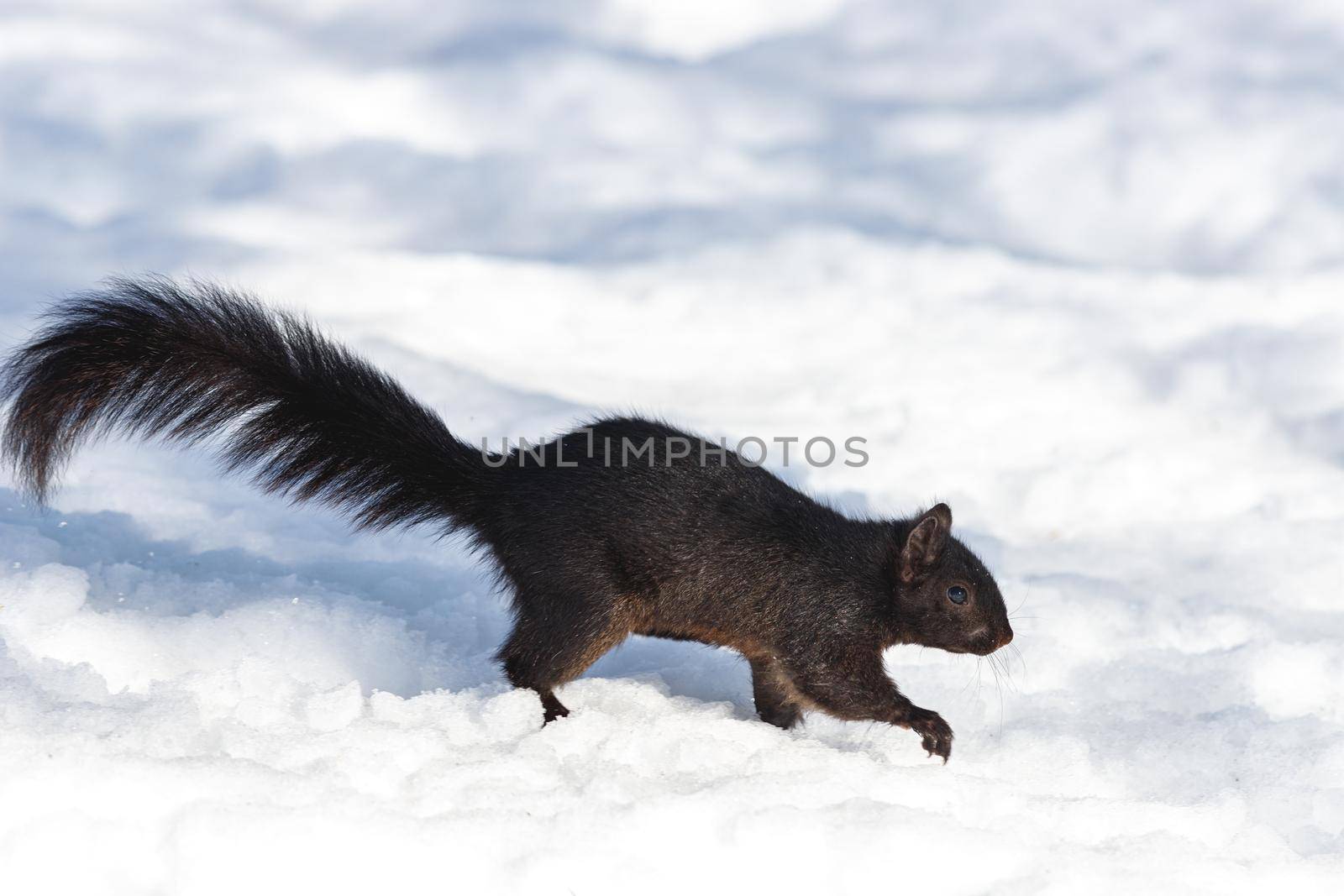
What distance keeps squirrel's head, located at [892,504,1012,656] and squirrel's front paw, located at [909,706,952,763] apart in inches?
15.1

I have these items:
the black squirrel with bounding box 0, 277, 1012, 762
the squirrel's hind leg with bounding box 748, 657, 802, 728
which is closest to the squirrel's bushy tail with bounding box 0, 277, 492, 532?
the black squirrel with bounding box 0, 277, 1012, 762

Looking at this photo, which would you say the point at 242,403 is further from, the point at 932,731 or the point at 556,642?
the point at 932,731

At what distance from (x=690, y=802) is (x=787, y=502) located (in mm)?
1561

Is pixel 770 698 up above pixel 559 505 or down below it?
below

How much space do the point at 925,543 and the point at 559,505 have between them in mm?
1403

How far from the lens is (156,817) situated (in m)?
3.43

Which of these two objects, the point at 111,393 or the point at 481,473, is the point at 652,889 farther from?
the point at 111,393

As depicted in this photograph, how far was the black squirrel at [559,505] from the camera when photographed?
4629 millimetres

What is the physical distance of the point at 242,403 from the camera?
4871mm

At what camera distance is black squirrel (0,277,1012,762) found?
463cm

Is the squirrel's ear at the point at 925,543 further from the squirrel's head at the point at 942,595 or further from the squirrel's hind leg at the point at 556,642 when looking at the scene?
the squirrel's hind leg at the point at 556,642

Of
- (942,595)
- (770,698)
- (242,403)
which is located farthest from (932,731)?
(242,403)

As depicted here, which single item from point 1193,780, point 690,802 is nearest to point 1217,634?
point 1193,780

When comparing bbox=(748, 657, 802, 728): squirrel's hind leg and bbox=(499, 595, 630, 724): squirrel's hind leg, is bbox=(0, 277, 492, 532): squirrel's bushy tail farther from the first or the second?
bbox=(748, 657, 802, 728): squirrel's hind leg
